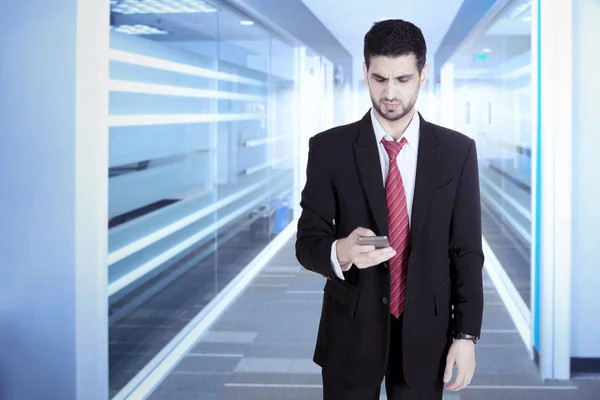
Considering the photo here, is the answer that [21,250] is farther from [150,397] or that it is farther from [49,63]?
[150,397]

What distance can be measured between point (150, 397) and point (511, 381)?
190 centimetres

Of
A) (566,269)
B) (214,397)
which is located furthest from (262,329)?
(566,269)

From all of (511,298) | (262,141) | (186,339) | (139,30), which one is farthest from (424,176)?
(262,141)

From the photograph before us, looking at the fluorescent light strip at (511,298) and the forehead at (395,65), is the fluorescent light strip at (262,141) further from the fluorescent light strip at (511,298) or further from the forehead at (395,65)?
the forehead at (395,65)

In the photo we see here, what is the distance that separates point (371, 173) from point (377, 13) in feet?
32.4

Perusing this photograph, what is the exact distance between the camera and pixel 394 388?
5.99 ft

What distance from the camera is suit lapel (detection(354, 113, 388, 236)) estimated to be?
1725 millimetres

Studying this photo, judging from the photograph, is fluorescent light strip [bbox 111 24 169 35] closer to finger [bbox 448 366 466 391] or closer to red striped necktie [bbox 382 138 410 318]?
red striped necktie [bbox 382 138 410 318]

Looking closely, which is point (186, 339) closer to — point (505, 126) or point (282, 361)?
point (282, 361)

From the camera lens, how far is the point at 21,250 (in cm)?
281

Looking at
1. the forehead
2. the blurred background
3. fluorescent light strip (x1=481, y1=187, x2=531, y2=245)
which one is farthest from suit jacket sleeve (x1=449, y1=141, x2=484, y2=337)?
fluorescent light strip (x1=481, y1=187, x2=531, y2=245)

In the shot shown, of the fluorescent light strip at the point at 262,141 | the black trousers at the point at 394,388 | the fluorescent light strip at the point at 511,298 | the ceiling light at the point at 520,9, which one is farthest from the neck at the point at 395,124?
the fluorescent light strip at the point at 262,141

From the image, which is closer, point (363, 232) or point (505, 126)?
point (363, 232)

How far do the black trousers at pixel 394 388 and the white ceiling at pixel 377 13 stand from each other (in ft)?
27.1
